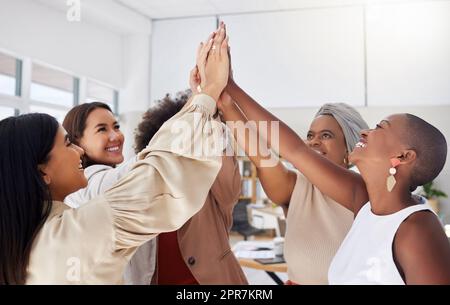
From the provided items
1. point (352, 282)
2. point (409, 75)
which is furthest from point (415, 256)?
point (409, 75)

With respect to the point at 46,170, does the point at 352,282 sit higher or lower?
lower

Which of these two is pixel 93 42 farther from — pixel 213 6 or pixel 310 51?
pixel 310 51

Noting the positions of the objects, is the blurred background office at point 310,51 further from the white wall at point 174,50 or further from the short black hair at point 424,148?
the short black hair at point 424,148

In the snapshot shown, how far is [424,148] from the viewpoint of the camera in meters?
0.75

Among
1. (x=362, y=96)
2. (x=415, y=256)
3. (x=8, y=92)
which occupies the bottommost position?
(x=415, y=256)

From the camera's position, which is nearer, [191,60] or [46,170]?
[46,170]

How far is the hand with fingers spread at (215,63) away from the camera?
912mm

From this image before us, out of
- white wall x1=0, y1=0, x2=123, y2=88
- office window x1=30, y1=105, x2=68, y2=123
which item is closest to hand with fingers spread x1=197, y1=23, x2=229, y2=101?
white wall x1=0, y1=0, x2=123, y2=88

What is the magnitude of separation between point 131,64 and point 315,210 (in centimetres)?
107

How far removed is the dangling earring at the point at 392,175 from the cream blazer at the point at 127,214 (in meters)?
0.35

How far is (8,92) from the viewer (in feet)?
6.56

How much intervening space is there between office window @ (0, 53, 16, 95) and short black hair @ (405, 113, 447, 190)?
1952 millimetres

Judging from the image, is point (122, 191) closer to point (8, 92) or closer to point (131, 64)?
point (131, 64)

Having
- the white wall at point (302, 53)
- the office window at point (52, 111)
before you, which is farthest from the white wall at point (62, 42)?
the white wall at point (302, 53)
